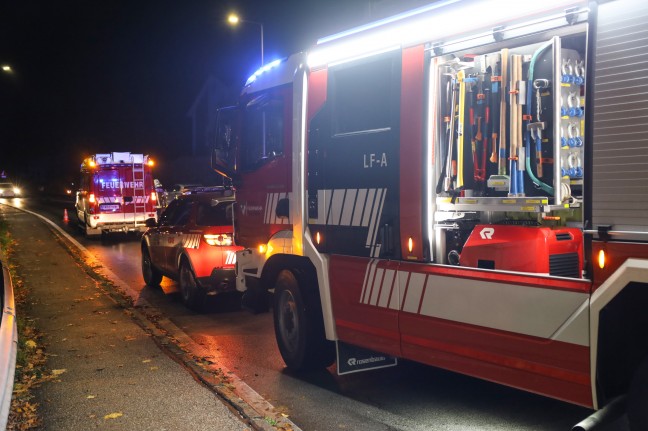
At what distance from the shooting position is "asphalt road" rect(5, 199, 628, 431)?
5281 millimetres

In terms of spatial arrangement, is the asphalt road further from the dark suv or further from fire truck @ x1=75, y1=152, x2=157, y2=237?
fire truck @ x1=75, y1=152, x2=157, y2=237

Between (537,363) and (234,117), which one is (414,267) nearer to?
(537,363)

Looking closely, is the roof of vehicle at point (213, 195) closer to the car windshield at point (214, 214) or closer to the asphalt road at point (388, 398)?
the car windshield at point (214, 214)

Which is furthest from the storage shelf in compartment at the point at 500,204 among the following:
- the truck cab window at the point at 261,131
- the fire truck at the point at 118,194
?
the fire truck at the point at 118,194

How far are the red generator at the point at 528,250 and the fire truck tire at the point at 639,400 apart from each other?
2.43ft

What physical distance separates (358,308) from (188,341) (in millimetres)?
2962

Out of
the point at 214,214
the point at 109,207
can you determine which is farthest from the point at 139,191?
the point at 214,214

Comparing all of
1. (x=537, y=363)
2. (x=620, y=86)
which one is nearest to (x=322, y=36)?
(x=620, y=86)

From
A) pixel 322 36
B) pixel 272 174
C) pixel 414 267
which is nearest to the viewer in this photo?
pixel 414 267

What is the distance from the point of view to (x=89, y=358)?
7.32 meters

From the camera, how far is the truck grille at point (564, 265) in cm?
454

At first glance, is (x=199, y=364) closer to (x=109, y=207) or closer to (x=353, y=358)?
(x=353, y=358)

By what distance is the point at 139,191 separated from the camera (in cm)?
2198

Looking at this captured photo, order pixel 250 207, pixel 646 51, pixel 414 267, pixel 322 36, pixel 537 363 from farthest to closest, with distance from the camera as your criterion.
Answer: pixel 250 207
pixel 322 36
pixel 414 267
pixel 537 363
pixel 646 51
